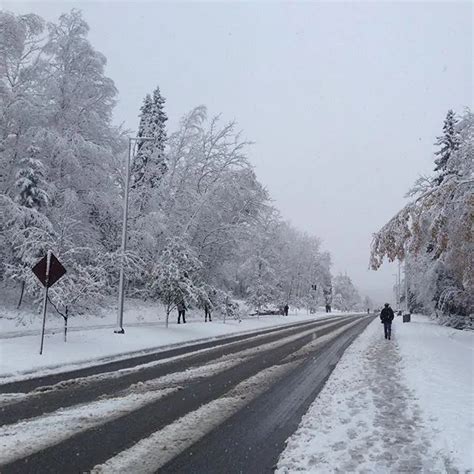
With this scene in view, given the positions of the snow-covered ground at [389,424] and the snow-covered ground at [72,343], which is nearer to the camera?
the snow-covered ground at [389,424]

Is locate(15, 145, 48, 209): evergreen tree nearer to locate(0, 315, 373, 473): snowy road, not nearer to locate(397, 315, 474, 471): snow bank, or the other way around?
locate(0, 315, 373, 473): snowy road

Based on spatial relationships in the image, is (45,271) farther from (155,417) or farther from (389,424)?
(389,424)

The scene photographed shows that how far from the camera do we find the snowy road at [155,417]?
5121 millimetres

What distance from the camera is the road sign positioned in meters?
12.8

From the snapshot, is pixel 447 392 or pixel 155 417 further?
pixel 447 392

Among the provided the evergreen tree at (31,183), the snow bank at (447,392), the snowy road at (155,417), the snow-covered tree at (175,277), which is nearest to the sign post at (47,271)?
the snowy road at (155,417)

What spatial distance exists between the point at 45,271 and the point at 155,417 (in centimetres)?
748

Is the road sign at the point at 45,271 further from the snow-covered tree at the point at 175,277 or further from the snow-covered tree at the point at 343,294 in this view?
the snow-covered tree at the point at 343,294

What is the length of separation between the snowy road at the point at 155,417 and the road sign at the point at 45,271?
2.92m

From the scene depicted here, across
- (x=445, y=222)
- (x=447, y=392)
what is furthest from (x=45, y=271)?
(x=445, y=222)

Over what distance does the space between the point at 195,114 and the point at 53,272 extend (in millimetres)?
24304

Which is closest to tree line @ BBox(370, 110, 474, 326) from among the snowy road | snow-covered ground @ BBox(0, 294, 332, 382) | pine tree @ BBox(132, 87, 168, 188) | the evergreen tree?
the snowy road

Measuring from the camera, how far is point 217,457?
532cm

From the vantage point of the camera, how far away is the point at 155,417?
6918mm
